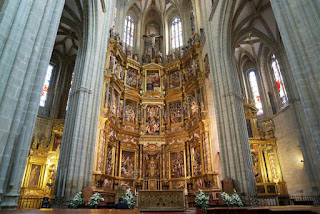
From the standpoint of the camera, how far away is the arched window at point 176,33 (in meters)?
24.2

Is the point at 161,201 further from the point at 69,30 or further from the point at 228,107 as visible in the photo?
the point at 69,30

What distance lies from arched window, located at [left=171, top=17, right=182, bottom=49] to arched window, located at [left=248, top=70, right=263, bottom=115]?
8348 mm

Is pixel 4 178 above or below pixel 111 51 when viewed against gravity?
below

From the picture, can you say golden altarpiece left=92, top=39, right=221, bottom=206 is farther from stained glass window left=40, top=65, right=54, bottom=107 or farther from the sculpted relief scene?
stained glass window left=40, top=65, right=54, bottom=107

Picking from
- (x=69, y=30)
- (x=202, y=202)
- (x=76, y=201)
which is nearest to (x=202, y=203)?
(x=202, y=202)

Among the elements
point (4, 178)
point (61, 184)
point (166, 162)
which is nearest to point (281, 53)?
point (166, 162)

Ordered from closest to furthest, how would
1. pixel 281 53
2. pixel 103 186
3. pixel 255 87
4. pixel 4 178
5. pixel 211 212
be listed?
pixel 4 178
pixel 211 212
pixel 103 186
pixel 281 53
pixel 255 87

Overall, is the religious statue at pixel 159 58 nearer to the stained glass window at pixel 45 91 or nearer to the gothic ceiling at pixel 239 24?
the gothic ceiling at pixel 239 24

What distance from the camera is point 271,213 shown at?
4.54 meters

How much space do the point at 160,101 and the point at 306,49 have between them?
1532 cm

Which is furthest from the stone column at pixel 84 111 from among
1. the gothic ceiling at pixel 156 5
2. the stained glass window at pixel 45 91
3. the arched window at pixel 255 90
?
the arched window at pixel 255 90

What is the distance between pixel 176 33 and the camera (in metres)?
24.9

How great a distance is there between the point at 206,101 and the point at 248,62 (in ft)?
32.0

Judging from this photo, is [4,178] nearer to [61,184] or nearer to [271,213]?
[61,184]
